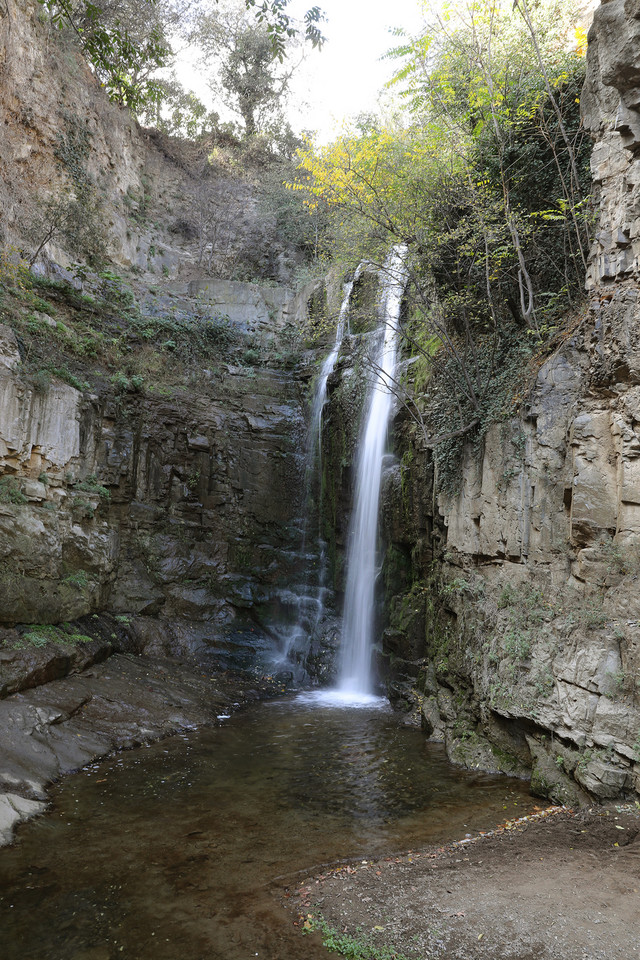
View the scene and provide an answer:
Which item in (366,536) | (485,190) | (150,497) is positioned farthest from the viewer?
(150,497)

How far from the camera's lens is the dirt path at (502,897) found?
387 cm

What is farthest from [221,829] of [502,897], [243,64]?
[243,64]

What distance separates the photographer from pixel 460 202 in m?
9.77

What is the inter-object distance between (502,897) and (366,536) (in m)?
9.54

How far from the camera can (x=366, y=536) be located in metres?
13.7

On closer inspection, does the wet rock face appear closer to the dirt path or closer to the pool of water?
the pool of water

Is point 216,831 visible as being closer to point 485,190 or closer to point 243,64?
point 485,190

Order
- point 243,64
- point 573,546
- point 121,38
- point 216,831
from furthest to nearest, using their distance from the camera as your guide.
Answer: point 243,64 < point 121,38 < point 573,546 < point 216,831

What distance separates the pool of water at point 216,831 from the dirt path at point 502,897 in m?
0.42

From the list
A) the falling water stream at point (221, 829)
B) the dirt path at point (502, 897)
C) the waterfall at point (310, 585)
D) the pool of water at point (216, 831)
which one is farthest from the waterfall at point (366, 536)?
the dirt path at point (502, 897)

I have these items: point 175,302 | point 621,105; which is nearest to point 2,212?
point 175,302

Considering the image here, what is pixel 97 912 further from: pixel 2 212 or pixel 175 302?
pixel 175 302

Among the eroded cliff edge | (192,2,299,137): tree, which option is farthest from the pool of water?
(192,2,299,137): tree

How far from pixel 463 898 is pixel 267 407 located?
14.2 meters
